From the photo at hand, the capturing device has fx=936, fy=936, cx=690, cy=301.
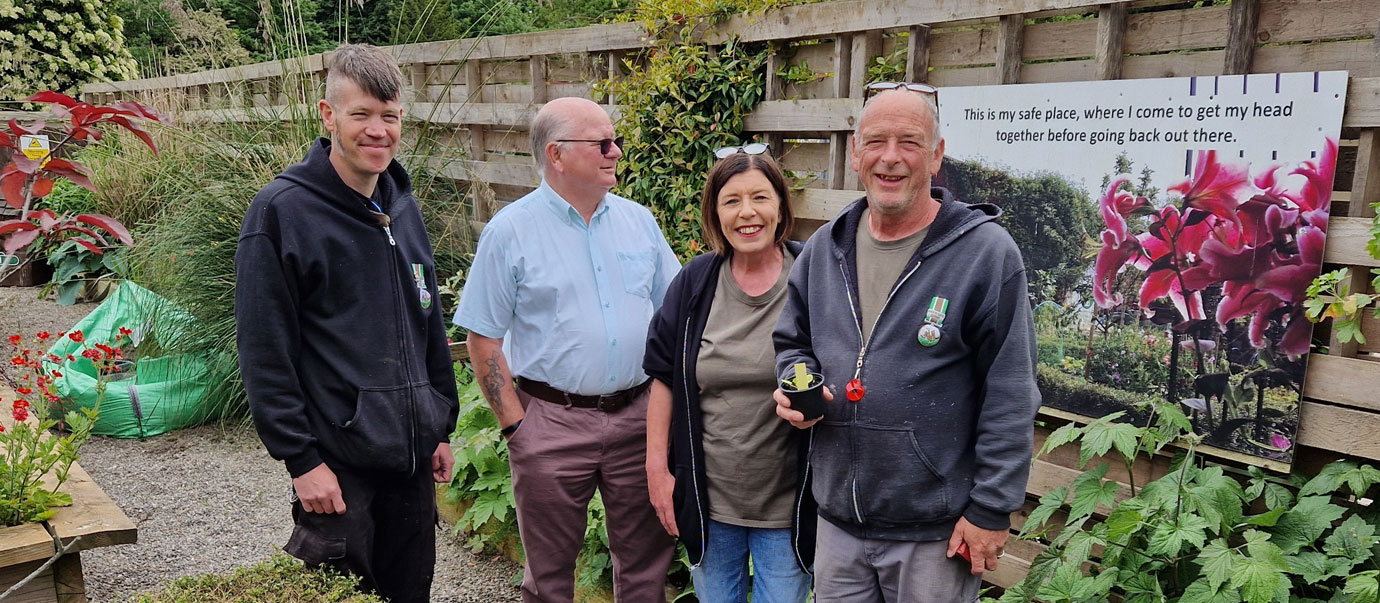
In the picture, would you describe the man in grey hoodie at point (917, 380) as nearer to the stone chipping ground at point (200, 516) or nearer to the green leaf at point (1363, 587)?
the green leaf at point (1363, 587)

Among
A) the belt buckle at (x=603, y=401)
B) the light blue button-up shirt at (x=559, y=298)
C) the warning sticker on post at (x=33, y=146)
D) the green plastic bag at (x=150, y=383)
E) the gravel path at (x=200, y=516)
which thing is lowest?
the gravel path at (x=200, y=516)

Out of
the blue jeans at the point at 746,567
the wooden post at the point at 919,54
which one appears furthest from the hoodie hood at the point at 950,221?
the wooden post at the point at 919,54

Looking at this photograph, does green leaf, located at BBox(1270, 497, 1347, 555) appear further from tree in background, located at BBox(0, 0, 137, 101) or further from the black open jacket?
tree in background, located at BBox(0, 0, 137, 101)

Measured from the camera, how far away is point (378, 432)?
7.59ft


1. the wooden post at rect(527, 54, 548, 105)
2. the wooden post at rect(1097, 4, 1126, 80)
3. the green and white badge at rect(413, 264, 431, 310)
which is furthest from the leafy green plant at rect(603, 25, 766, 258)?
the green and white badge at rect(413, 264, 431, 310)

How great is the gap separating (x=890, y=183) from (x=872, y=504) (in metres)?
0.70

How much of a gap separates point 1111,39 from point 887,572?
1.73 meters

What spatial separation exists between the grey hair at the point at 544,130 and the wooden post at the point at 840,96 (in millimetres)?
1346

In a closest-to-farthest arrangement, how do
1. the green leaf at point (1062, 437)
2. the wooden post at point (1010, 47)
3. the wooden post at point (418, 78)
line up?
the green leaf at point (1062, 437) < the wooden post at point (1010, 47) < the wooden post at point (418, 78)

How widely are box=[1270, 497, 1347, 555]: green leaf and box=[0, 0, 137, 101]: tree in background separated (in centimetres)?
1898

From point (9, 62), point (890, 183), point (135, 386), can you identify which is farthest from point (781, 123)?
point (9, 62)

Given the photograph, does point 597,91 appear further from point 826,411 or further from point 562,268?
point 826,411

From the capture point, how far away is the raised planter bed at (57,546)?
270 cm

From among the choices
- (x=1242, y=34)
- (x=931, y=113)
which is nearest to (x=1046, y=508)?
(x=931, y=113)
